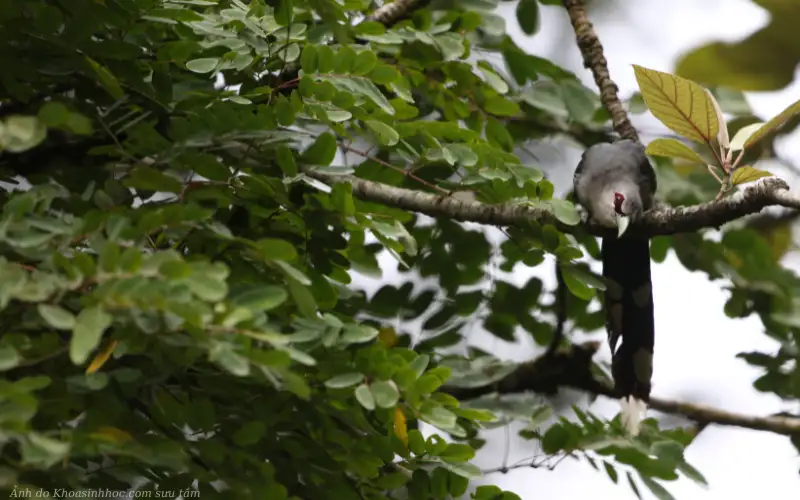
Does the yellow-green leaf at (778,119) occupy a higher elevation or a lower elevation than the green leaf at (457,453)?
higher

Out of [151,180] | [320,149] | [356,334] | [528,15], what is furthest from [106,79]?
[528,15]

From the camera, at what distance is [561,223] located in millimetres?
998

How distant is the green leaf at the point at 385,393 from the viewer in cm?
74

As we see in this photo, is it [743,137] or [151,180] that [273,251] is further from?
[743,137]

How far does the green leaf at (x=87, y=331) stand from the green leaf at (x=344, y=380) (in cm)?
21

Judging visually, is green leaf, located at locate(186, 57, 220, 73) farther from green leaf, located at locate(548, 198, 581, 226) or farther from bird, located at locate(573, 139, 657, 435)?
bird, located at locate(573, 139, 657, 435)

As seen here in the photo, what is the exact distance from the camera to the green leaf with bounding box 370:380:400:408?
74 centimetres

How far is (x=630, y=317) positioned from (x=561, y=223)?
25cm

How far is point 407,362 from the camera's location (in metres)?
0.86

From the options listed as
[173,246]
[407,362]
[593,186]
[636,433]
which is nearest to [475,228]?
[593,186]

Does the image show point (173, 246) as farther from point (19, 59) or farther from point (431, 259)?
point (431, 259)

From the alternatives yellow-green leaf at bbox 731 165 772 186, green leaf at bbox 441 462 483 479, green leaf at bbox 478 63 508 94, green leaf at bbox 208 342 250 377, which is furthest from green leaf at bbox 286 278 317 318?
green leaf at bbox 478 63 508 94

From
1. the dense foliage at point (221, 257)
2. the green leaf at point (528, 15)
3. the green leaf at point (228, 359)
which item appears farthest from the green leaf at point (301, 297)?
the green leaf at point (528, 15)

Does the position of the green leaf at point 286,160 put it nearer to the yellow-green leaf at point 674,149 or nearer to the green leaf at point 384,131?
the green leaf at point 384,131
